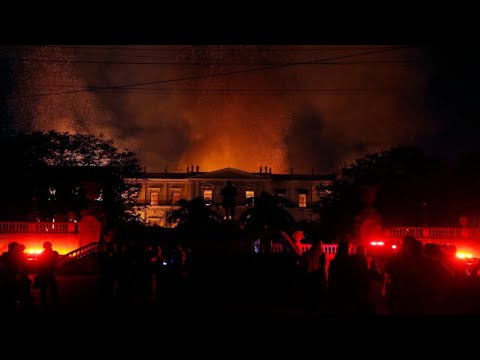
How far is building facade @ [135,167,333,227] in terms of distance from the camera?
72.7 metres

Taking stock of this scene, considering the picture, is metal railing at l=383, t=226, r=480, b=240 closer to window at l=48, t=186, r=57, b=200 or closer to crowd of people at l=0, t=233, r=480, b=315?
crowd of people at l=0, t=233, r=480, b=315

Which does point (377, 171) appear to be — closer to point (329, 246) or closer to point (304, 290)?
point (329, 246)

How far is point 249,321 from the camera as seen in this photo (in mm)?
4855

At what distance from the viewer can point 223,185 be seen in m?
72.9

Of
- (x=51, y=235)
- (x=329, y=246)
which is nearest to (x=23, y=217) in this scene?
(x=51, y=235)

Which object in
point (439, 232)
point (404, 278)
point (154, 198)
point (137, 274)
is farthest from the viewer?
point (154, 198)

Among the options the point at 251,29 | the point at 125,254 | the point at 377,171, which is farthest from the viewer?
the point at 377,171

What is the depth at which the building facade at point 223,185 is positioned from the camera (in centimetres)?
7269

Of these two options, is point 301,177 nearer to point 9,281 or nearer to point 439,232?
point 439,232

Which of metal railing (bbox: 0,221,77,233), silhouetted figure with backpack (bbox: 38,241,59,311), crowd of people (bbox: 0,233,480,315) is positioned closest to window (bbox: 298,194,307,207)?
metal railing (bbox: 0,221,77,233)

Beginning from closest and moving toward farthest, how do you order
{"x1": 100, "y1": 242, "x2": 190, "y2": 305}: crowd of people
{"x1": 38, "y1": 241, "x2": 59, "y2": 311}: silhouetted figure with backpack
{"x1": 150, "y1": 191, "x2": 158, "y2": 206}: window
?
{"x1": 38, "y1": 241, "x2": 59, "y2": 311}: silhouetted figure with backpack
{"x1": 100, "y1": 242, "x2": 190, "y2": 305}: crowd of people
{"x1": 150, "y1": 191, "x2": 158, "y2": 206}: window

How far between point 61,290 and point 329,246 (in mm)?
11456

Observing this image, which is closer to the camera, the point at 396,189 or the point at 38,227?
the point at 38,227

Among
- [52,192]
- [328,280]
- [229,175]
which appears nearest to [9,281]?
[328,280]
